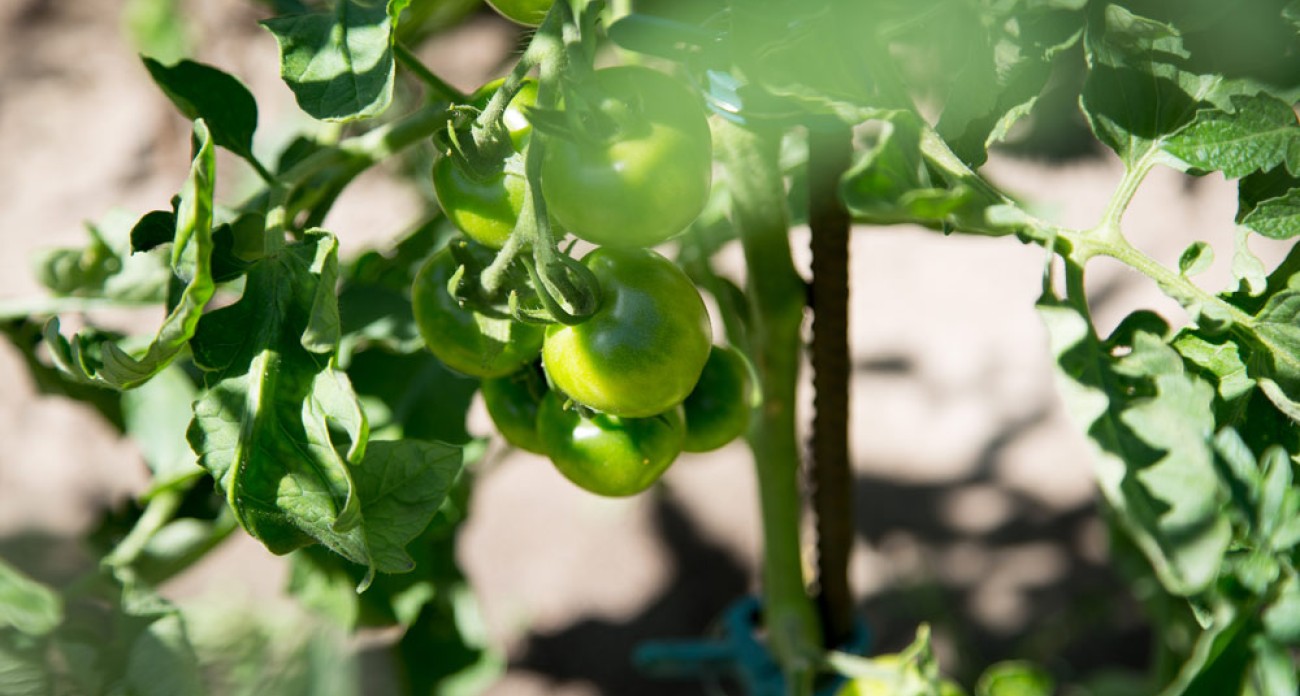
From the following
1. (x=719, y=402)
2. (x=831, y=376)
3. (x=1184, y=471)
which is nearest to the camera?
(x=1184, y=471)

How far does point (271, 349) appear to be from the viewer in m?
0.48

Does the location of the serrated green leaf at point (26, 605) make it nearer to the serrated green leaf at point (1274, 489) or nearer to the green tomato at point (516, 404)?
the green tomato at point (516, 404)

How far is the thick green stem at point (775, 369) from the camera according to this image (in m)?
0.61

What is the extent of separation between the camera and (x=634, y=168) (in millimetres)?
438

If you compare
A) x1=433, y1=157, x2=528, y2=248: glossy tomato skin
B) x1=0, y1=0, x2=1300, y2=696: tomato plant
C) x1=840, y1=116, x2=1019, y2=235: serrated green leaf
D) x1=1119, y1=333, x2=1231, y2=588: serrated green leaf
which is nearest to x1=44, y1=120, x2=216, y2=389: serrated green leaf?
x1=0, y1=0, x2=1300, y2=696: tomato plant

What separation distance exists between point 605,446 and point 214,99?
0.99 feet

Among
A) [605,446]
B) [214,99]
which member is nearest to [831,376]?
[605,446]

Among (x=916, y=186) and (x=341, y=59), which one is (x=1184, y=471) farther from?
(x=341, y=59)

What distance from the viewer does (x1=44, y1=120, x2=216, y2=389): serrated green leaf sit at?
0.42 meters

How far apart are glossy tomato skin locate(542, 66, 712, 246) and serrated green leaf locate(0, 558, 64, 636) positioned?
459mm

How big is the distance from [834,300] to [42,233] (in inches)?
64.1

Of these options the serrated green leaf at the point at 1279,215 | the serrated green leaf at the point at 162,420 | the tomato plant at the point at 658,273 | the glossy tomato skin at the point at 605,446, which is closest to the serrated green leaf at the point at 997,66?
the tomato plant at the point at 658,273

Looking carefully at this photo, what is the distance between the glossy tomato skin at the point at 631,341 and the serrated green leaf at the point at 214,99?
0.79ft

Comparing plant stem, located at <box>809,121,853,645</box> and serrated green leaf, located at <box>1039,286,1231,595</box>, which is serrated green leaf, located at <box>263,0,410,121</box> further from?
serrated green leaf, located at <box>1039,286,1231,595</box>
